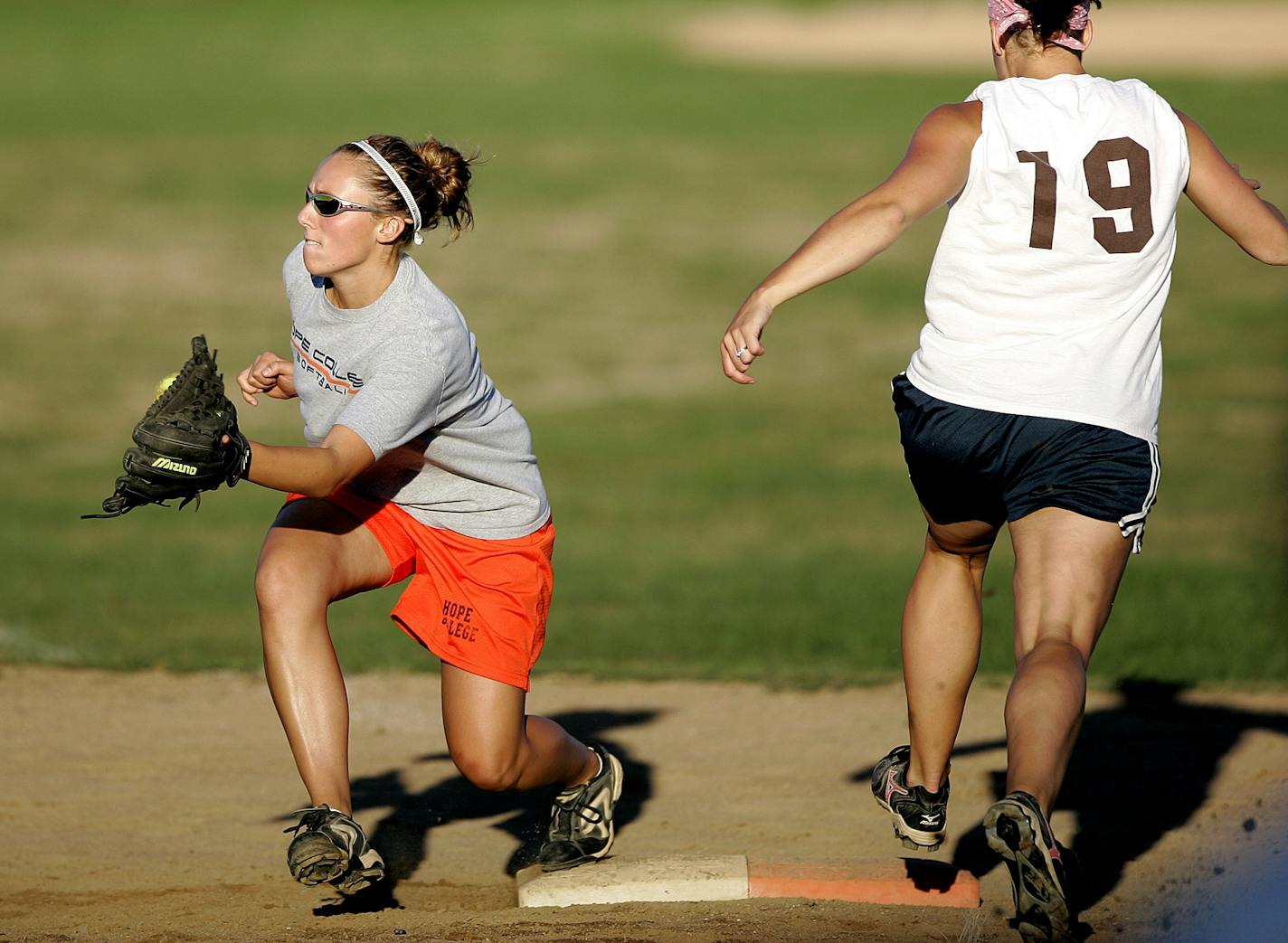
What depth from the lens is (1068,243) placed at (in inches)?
147

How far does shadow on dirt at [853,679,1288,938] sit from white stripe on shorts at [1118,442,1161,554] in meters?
1.32

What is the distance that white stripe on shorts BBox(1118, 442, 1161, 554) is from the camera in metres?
3.71

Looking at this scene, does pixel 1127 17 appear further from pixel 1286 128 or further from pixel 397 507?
pixel 397 507

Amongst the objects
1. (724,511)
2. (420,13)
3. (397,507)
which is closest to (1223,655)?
(724,511)

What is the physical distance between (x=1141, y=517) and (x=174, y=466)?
7.13ft

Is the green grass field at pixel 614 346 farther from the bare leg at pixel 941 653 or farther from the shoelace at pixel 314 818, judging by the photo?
the shoelace at pixel 314 818

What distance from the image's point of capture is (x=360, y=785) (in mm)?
5891

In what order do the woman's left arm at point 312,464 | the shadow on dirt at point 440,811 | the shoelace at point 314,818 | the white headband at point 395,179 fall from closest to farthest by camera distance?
the woman's left arm at point 312,464, the shoelace at point 314,818, the white headband at point 395,179, the shadow on dirt at point 440,811

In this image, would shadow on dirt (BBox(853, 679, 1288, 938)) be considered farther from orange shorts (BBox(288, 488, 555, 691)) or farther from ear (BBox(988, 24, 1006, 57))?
ear (BBox(988, 24, 1006, 57))

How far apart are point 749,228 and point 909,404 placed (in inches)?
728

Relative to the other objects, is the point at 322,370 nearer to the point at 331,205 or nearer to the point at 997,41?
the point at 331,205

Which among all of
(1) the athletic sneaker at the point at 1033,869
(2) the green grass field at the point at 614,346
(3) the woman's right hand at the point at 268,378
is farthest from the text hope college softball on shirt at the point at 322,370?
(2) the green grass field at the point at 614,346

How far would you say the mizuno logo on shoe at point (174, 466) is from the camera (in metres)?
3.72

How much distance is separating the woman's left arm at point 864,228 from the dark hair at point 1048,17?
0.34m
